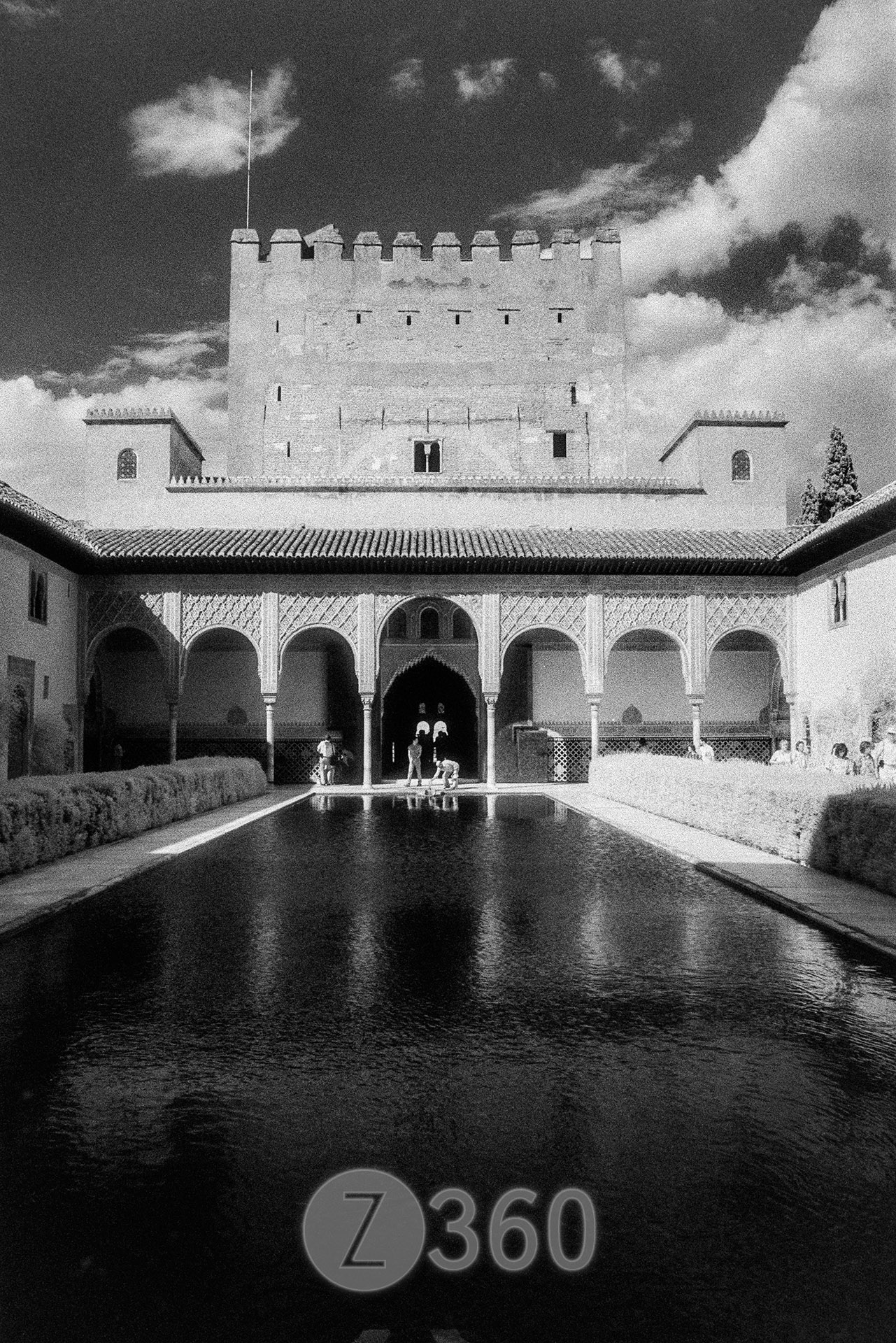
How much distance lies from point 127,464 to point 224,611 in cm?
1027

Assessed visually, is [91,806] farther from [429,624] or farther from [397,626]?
[429,624]

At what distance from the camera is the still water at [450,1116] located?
90.4 inches

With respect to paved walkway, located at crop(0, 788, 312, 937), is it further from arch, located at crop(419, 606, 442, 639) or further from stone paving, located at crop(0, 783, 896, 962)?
arch, located at crop(419, 606, 442, 639)

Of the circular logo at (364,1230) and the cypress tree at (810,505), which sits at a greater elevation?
the cypress tree at (810,505)

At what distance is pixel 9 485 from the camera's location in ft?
63.2

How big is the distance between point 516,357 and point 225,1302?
36159 mm

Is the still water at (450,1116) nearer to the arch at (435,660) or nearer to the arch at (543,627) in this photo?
the arch at (543,627)

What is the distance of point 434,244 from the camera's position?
36.6 metres

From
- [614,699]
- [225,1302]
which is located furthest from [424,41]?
[614,699]

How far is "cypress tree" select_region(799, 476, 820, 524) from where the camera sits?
42.9 m

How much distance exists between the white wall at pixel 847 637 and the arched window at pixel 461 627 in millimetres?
8102

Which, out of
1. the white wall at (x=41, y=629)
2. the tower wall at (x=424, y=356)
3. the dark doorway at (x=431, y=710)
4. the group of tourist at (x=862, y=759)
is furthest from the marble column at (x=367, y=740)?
the tower wall at (x=424, y=356)

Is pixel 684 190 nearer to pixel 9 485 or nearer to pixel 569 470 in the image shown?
pixel 569 470

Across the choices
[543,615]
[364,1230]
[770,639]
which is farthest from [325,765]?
[364,1230]
